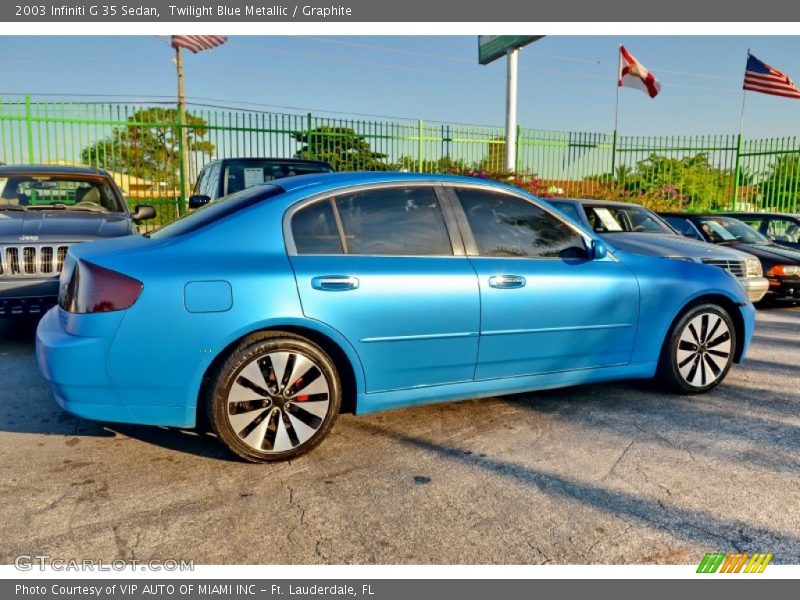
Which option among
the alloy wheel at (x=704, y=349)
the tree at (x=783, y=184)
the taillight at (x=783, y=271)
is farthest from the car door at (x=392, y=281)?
the tree at (x=783, y=184)

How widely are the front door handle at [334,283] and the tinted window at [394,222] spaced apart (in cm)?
19

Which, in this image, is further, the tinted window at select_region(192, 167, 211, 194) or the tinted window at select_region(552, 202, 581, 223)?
the tinted window at select_region(192, 167, 211, 194)

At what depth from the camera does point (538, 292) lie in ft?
12.8

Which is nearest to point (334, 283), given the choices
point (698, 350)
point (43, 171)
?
point (698, 350)

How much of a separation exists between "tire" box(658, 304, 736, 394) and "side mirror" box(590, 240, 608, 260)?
810 millimetres

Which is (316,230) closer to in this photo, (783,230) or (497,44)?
(783,230)

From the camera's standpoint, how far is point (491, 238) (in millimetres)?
3924

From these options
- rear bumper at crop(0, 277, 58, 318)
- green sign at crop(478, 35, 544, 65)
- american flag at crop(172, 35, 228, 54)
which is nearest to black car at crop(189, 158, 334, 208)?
rear bumper at crop(0, 277, 58, 318)

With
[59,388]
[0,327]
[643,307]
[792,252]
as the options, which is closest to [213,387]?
[59,388]

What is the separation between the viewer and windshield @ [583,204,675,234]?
7902 mm

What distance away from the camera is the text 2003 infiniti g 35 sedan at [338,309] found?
3133 mm

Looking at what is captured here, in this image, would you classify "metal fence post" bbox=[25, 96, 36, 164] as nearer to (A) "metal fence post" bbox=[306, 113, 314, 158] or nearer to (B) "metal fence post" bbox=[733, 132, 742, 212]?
(A) "metal fence post" bbox=[306, 113, 314, 158]

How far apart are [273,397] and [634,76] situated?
1666cm

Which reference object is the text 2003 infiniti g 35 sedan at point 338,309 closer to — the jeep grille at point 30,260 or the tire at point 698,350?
the tire at point 698,350
